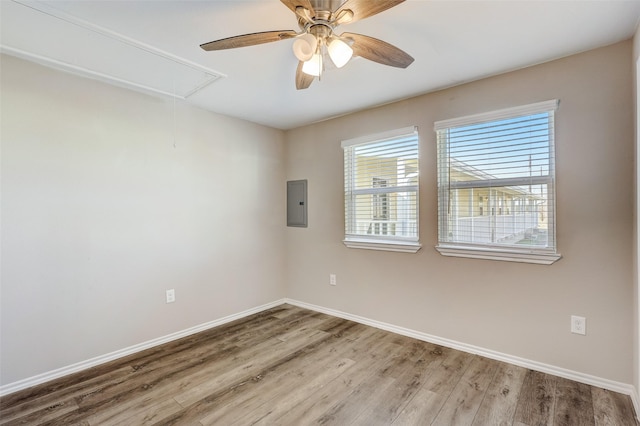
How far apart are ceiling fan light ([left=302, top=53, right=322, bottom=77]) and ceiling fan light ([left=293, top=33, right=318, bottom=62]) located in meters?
0.14

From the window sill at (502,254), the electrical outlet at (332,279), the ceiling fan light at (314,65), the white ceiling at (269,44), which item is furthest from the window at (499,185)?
the ceiling fan light at (314,65)

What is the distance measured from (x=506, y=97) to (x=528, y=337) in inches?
72.8

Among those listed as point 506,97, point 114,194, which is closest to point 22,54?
point 114,194

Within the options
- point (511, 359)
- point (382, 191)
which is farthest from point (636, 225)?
point (382, 191)

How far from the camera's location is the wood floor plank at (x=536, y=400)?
69.6 inches

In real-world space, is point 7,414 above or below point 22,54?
below

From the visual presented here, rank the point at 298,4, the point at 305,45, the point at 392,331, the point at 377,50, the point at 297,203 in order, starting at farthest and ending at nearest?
the point at 297,203
the point at 392,331
the point at 377,50
the point at 305,45
the point at 298,4

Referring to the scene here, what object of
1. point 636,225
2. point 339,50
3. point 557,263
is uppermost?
point 339,50

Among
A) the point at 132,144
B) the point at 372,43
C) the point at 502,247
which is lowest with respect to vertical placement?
the point at 502,247

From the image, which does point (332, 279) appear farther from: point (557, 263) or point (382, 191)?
point (557, 263)

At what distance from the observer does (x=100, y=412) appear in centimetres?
187

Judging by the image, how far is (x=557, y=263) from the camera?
7.19 feet

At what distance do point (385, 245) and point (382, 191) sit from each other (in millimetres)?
564

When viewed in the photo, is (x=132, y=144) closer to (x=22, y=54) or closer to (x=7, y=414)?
(x=22, y=54)
